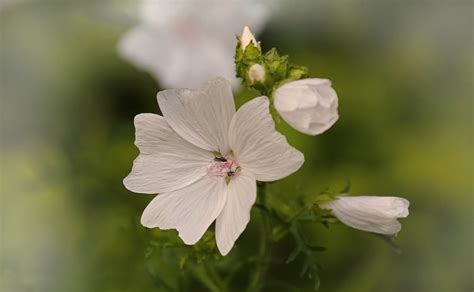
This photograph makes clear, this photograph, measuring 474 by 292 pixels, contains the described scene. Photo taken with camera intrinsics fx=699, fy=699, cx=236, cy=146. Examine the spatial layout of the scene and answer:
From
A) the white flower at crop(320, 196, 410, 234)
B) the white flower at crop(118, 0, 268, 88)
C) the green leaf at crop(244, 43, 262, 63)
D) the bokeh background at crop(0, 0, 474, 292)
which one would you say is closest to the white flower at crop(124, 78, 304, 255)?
the green leaf at crop(244, 43, 262, 63)

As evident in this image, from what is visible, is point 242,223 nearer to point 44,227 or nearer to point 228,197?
point 228,197

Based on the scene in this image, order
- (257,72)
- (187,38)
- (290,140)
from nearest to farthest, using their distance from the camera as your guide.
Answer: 1. (257,72)
2. (290,140)
3. (187,38)

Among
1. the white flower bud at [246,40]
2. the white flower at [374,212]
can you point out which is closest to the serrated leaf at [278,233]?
the white flower at [374,212]

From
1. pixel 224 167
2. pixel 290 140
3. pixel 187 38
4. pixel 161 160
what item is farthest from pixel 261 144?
pixel 187 38

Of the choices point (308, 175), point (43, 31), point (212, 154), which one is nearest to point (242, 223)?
point (212, 154)

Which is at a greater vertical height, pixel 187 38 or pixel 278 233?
pixel 187 38

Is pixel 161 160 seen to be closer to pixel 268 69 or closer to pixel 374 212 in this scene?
pixel 268 69

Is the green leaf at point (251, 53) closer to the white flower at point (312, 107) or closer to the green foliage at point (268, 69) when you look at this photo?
the green foliage at point (268, 69)

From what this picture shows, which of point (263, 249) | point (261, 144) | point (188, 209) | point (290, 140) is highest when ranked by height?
point (261, 144)
